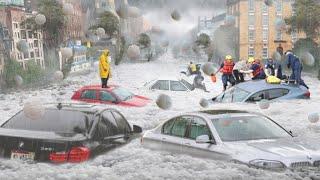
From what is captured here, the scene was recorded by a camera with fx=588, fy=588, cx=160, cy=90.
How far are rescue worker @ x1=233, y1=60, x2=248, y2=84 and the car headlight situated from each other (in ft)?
18.8

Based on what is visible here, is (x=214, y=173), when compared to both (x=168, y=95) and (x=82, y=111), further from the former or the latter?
(x=168, y=95)

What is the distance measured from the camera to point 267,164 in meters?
5.33

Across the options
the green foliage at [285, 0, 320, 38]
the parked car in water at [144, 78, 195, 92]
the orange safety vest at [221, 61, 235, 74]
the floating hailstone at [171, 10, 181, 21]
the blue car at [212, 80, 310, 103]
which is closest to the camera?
the floating hailstone at [171, 10, 181, 21]

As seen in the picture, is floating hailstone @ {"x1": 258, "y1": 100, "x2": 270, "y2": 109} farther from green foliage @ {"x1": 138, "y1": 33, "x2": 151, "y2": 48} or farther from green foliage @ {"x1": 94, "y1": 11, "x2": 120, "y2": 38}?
green foliage @ {"x1": 94, "y1": 11, "x2": 120, "y2": 38}

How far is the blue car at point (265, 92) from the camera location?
1038cm

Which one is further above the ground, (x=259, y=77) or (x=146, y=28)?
(x=146, y=28)

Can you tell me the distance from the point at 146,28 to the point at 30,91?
12.0 ft

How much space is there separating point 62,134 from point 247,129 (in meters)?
1.97

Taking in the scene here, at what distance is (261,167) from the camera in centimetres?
534

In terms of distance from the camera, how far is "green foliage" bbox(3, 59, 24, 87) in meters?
10.6

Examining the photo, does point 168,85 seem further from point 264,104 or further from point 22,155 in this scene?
point 22,155

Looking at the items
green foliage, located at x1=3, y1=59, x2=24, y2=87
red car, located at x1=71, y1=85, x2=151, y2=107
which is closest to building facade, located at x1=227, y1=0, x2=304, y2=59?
red car, located at x1=71, y1=85, x2=151, y2=107

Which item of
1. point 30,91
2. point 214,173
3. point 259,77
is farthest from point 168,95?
point 214,173

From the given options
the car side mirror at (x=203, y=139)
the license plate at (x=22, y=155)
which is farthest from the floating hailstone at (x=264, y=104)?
the license plate at (x=22, y=155)
